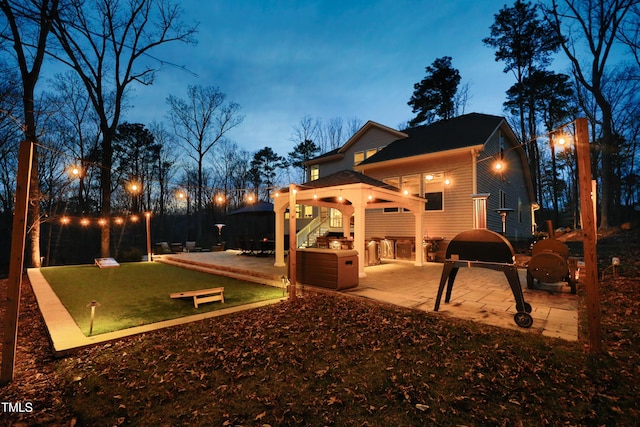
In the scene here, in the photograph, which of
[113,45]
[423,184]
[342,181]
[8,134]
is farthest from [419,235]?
[8,134]

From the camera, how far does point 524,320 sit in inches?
166

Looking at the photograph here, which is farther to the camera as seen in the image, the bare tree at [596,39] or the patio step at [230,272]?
the bare tree at [596,39]

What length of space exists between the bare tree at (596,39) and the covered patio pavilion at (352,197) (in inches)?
443

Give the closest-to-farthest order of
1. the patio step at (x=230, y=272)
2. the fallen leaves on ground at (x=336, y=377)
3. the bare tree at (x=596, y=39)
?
the fallen leaves on ground at (x=336, y=377)
the patio step at (x=230, y=272)
the bare tree at (x=596, y=39)

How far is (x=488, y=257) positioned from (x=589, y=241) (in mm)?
1326

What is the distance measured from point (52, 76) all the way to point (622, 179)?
44702 millimetres

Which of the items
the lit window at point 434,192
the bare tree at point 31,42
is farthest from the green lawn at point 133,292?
the lit window at point 434,192

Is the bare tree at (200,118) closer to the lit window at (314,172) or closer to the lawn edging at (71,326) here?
the lit window at (314,172)

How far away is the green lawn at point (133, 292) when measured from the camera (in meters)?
5.12

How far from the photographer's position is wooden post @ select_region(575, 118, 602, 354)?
11.4 ft

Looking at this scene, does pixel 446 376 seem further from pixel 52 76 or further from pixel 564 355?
pixel 52 76

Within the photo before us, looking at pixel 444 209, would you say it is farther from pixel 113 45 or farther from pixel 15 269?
pixel 113 45

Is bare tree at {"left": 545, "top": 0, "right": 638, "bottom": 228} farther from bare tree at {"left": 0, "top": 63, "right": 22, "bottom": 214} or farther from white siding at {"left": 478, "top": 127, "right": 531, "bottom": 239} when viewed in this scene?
bare tree at {"left": 0, "top": 63, "right": 22, "bottom": 214}

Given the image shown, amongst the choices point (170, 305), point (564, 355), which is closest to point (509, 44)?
point (564, 355)
